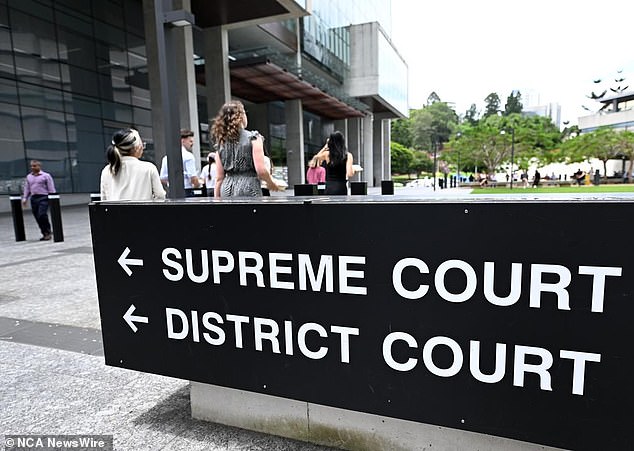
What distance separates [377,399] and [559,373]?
73 cm

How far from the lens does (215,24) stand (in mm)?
21922

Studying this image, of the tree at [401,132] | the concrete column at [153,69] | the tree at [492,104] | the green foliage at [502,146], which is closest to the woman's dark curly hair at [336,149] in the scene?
the concrete column at [153,69]

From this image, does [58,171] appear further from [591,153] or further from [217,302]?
[591,153]

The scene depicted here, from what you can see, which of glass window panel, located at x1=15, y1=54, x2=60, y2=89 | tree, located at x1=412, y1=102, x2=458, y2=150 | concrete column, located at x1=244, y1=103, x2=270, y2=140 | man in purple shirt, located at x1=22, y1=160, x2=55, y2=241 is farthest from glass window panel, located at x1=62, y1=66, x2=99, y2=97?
tree, located at x1=412, y1=102, x2=458, y2=150

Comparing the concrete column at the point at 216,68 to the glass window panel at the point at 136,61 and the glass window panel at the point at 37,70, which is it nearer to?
the glass window panel at the point at 136,61

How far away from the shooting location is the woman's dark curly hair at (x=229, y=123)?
3.78 metres

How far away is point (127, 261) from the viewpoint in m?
2.29

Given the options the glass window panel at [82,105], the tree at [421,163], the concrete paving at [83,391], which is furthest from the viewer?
the tree at [421,163]

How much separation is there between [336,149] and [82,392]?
4195 mm

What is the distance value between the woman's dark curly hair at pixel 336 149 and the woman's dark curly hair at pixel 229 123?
2.26 meters

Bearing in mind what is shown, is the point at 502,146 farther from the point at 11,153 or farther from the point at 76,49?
the point at 11,153

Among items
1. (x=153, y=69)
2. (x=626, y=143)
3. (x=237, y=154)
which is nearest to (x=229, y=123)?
(x=237, y=154)

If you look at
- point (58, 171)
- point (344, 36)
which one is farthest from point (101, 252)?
point (344, 36)

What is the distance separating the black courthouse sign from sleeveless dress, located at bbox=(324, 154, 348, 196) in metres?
3.95
